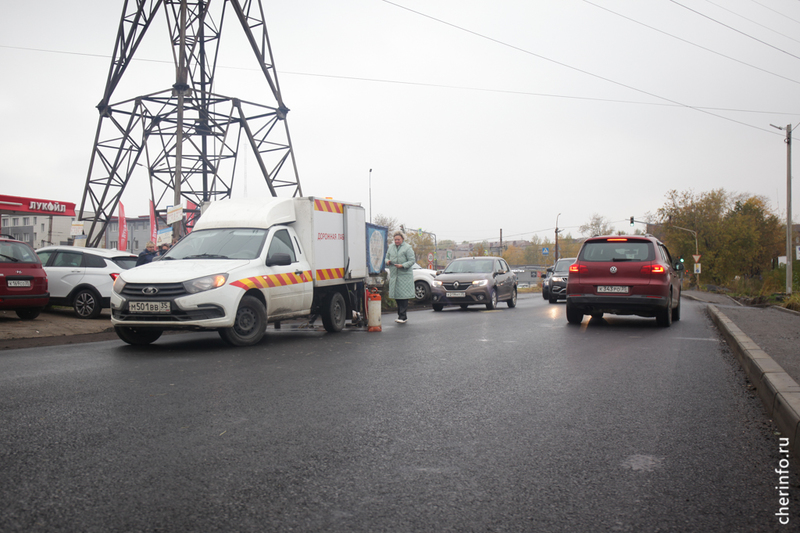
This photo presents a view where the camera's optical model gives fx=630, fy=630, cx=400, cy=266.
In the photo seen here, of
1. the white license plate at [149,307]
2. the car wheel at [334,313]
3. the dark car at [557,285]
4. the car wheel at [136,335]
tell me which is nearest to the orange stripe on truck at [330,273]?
the car wheel at [334,313]

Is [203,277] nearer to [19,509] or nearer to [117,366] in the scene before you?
[117,366]

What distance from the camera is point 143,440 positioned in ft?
13.2

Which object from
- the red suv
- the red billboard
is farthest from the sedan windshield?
the red billboard

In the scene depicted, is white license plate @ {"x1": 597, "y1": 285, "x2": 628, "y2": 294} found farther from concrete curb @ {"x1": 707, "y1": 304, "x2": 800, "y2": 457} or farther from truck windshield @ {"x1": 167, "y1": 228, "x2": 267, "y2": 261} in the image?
truck windshield @ {"x1": 167, "y1": 228, "x2": 267, "y2": 261}

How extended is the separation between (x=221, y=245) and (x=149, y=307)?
1.77 metres

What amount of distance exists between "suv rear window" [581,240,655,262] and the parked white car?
9838mm

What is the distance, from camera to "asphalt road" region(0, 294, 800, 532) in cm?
284

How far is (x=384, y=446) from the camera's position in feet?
12.9

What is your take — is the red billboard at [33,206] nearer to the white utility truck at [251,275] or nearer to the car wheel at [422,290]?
the white utility truck at [251,275]

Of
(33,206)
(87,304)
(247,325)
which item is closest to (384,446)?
(247,325)

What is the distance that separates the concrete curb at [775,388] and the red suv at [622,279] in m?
3.75

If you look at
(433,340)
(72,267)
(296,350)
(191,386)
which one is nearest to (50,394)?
(191,386)

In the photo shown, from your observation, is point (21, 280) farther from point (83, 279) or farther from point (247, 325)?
point (247, 325)

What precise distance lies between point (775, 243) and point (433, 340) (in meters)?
80.2
